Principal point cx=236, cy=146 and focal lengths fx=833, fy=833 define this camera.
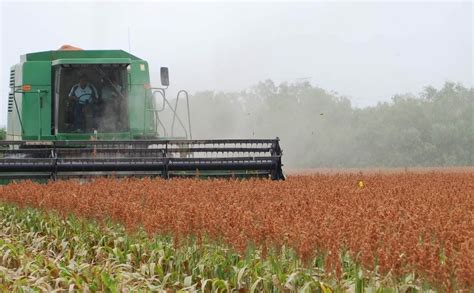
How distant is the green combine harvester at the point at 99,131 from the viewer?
12594 mm

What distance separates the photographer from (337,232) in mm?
5496

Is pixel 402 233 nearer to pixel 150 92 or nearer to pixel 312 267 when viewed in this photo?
pixel 312 267

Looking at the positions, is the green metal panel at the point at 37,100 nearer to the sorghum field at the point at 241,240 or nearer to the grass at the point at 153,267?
the sorghum field at the point at 241,240

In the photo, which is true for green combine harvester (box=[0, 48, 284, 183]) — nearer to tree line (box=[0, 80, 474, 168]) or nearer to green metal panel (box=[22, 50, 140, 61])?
green metal panel (box=[22, 50, 140, 61])

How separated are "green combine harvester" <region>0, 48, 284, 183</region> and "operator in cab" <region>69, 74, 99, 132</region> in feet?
0.05

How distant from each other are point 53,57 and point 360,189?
7.00 m

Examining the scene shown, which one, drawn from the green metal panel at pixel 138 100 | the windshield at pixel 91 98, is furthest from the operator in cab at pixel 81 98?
the green metal panel at pixel 138 100

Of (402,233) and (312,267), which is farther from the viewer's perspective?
(402,233)

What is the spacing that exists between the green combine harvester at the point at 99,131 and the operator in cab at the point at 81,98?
17mm

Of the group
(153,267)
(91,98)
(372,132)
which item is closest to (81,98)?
(91,98)

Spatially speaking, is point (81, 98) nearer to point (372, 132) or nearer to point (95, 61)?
point (95, 61)

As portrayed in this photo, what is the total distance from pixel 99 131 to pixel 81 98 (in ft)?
2.07

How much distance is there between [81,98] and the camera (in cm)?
1383

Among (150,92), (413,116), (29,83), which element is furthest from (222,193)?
(413,116)
